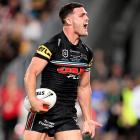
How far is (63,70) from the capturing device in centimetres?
1105

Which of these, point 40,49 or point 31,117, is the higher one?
point 40,49

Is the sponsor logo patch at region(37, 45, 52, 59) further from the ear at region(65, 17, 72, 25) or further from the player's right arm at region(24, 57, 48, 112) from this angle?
the ear at region(65, 17, 72, 25)

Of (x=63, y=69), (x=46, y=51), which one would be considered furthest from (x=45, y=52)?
(x=63, y=69)

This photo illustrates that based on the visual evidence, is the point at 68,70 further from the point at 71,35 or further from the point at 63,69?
the point at 71,35

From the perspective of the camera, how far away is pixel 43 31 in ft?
66.5

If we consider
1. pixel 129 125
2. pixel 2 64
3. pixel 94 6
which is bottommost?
pixel 129 125

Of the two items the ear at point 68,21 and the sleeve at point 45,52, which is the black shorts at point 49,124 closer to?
the sleeve at point 45,52

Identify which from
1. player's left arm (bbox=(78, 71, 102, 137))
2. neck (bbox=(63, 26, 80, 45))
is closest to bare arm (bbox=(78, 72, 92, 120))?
player's left arm (bbox=(78, 71, 102, 137))

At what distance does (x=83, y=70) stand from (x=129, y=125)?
684cm

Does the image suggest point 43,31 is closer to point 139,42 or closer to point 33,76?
point 139,42

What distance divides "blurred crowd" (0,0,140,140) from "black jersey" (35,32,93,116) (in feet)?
19.5

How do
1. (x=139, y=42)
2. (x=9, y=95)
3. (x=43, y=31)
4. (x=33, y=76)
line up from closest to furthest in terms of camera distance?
(x=33, y=76)
(x=9, y=95)
(x=43, y=31)
(x=139, y=42)

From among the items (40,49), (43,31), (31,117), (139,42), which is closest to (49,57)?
(40,49)

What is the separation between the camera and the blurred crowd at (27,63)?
17719mm
